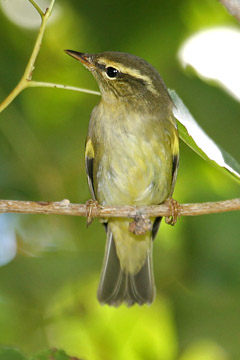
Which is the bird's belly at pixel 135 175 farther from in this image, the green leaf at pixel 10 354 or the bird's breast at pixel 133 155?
the green leaf at pixel 10 354

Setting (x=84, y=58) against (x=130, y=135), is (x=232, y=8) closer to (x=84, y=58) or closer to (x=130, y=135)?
(x=84, y=58)

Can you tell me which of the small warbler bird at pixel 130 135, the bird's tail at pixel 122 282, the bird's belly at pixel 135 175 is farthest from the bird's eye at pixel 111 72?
the bird's tail at pixel 122 282

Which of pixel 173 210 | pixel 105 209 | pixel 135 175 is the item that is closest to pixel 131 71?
pixel 135 175

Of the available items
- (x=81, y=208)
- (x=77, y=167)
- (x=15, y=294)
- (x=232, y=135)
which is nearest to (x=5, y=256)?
(x=15, y=294)

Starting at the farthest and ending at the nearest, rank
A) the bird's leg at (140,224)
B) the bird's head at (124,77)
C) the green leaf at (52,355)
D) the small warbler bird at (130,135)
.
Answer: the small warbler bird at (130,135) → the bird's head at (124,77) → the bird's leg at (140,224) → the green leaf at (52,355)

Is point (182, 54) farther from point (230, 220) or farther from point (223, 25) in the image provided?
point (230, 220)
